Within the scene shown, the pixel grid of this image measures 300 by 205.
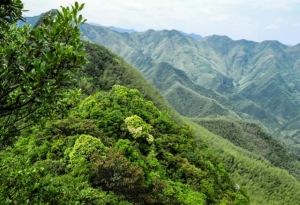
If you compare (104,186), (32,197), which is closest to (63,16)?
(32,197)

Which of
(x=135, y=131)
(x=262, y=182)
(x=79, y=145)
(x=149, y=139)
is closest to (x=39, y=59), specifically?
(x=79, y=145)

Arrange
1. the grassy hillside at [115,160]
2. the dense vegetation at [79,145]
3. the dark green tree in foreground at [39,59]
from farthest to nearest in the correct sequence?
the grassy hillside at [115,160] < the dense vegetation at [79,145] < the dark green tree in foreground at [39,59]

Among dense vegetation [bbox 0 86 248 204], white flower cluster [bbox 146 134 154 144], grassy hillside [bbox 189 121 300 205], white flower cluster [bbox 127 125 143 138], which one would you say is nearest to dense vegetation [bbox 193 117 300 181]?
grassy hillside [bbox 189 121 300 205]

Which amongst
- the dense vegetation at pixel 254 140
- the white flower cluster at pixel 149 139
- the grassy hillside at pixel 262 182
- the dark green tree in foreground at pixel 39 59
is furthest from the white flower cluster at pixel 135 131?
the dense vegetation at pixel 254 140

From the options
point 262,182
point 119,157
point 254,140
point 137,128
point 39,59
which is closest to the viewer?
point 39,59

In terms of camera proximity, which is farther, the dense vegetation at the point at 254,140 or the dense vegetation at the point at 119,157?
the dense vegetation at the point at 254,140

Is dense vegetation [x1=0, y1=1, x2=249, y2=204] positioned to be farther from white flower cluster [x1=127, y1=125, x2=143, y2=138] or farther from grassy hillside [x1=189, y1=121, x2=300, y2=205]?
grassy hillside [x1=189, y1=121, x2=300, y2=205]

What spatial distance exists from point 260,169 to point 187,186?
214ft

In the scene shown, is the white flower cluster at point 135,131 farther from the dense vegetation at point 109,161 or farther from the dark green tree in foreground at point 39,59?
the dark green tree in foreground at point 39,59

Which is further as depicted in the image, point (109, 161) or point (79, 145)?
point (79, 145)

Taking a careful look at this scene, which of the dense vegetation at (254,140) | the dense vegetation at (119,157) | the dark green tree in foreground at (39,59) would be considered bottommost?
the dense vegetation at (254,140)

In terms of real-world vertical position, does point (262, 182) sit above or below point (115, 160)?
below

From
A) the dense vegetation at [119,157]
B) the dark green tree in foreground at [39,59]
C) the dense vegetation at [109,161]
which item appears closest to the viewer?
the dark green tree in foreground at [39,59]

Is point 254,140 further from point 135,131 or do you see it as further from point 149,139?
point 135,131
